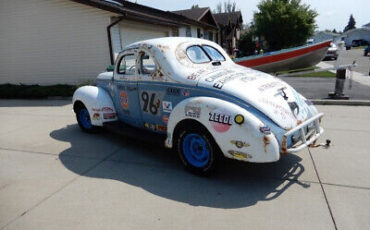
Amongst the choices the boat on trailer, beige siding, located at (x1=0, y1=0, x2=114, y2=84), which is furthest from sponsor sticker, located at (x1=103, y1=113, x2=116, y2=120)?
beige siding, located at (x1=0, y1=0, x2=114, y2=84)

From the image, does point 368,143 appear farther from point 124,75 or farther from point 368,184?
point 124,75

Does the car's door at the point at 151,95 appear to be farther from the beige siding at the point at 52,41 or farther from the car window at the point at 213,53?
the beige siding at the point at 52,41

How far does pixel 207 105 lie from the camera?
141 inches

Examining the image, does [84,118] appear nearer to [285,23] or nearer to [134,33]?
[134,33]

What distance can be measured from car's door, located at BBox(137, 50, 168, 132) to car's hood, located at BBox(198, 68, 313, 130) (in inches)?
31.7

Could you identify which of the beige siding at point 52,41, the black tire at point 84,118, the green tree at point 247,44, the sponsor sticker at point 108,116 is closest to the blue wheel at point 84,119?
the black tire at point 84,118

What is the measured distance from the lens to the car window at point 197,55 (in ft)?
14.8

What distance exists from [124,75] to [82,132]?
2.20 m

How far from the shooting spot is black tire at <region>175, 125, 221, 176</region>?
3.68m

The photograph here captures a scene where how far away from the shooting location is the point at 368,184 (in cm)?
360

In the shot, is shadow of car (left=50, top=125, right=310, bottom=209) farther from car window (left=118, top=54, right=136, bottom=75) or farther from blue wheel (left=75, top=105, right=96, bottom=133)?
car window (left=118, top=54, right=136, bottom=75)

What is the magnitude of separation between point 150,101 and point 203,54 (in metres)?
1.20

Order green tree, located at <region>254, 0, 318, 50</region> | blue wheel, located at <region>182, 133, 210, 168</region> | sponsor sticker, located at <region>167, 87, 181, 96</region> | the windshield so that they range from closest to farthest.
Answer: blue wheel, located at <region>182, 133, 210, 168</region>
sponsor sticker, located at <region>167, 87, 181, 96</region>
the windshield
green tree, located at <region>254, 0, 318, 50</region>

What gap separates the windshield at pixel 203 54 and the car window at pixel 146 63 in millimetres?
659
